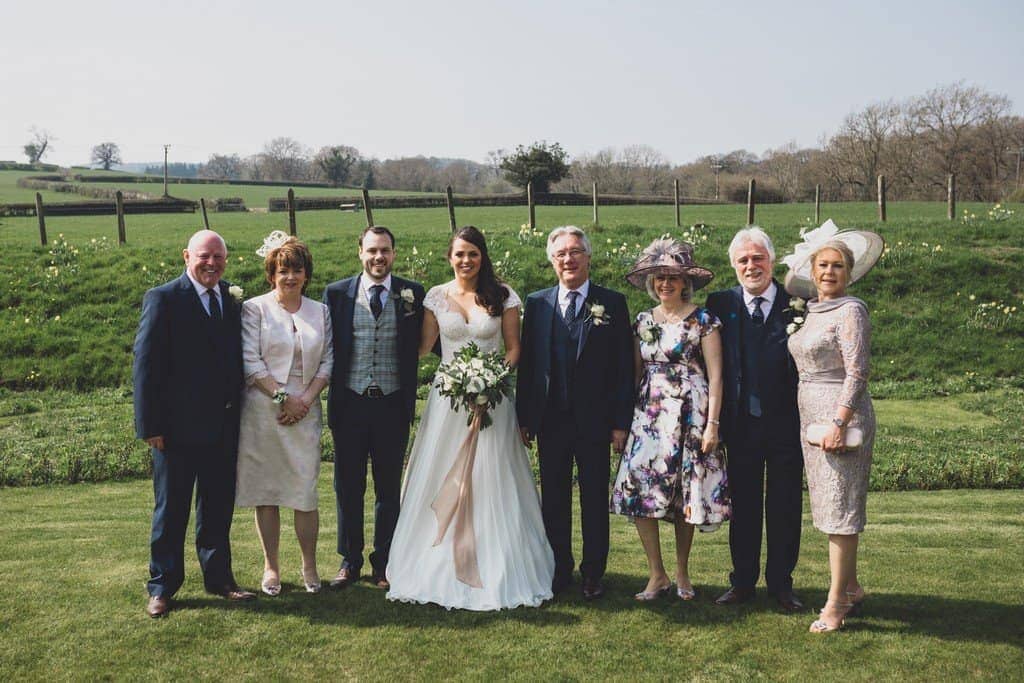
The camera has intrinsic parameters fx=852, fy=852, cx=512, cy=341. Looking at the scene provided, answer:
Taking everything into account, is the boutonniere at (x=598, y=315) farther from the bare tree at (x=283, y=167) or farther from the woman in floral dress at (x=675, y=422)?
the bare tree at (x=283, y=167)

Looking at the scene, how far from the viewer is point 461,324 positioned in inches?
221

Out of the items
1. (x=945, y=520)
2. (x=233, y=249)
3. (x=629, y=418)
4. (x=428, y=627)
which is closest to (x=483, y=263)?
(x=629, y=418)

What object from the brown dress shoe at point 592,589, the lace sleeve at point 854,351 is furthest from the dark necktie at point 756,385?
the brown dress shoe at point 592,589

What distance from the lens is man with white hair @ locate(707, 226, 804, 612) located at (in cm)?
505

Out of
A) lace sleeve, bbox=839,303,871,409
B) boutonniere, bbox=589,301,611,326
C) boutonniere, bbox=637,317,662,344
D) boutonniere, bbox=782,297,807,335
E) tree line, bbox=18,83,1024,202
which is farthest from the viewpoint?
tree line, bbox=18,83,1024,202

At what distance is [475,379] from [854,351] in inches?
86.8

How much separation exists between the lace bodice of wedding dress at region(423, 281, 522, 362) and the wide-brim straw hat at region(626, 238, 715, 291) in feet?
2.82

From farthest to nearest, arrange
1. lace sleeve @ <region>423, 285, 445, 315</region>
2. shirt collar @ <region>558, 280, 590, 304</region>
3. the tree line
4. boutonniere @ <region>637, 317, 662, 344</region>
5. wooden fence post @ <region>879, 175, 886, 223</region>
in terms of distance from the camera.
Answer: the tree line, wooden fence post @ <region>879, 175, 886, 223</region>, lace sleeve @ <region>423, 285, 445, 315</region>, shirt collar @ <region>558, 280, 590, 304</region>, boutonniere @ <region>637, 317, 662, 344</region>

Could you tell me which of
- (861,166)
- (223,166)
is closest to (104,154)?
(223,166)

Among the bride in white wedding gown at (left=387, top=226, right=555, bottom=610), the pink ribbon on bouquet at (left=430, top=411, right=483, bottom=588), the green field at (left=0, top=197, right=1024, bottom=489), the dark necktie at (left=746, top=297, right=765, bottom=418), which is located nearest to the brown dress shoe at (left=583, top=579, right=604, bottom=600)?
the bride in white wedding gown at (left=387, top=226, right=555, bottom=610)

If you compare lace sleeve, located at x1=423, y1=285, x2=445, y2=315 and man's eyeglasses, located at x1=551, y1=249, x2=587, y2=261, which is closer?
man's eyeglasses, located at x1=551, y1=249, x2=587, y2=261

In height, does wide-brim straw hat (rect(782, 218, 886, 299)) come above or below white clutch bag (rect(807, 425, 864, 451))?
above

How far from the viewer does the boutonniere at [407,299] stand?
558 cm

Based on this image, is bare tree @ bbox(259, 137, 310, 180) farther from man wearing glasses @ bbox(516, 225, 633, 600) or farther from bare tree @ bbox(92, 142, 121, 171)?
man wearing glasses @ bbox(516, 225, 633, 600)
